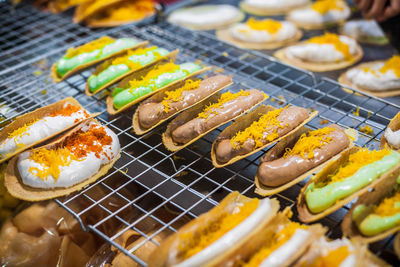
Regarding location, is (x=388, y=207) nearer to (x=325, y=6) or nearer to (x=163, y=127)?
(x=163, y=127)

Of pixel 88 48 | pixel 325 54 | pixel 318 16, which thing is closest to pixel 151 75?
pixel 88 48

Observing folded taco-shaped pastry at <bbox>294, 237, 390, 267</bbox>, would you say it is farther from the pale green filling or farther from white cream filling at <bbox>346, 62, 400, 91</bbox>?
white cream filling at <bbox>346, 62, 400, 91</bbox>

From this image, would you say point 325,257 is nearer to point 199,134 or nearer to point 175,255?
point 175,255

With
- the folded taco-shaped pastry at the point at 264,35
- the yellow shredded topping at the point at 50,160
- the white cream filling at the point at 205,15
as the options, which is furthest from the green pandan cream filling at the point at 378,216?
the white cream filling at the point at 205,15

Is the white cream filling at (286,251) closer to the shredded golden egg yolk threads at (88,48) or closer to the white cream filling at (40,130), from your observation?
the white cream filling at (40,130)

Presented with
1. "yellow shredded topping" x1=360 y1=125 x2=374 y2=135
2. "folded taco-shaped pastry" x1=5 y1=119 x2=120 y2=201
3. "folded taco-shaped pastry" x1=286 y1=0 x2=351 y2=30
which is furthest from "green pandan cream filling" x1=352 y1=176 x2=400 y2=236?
"folded taco-shaped pastry" x1=286 y1=0 x2=351 y2=30
